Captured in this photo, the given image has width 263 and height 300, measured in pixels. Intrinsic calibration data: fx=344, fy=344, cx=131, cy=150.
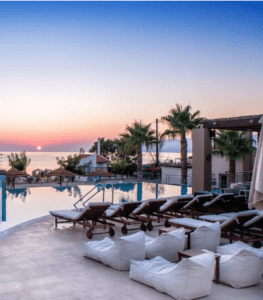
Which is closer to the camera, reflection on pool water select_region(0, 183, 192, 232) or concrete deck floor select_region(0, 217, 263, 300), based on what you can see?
concrete deck floor select_region(0, 217, 263, 300)

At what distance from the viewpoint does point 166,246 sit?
18.9 feet

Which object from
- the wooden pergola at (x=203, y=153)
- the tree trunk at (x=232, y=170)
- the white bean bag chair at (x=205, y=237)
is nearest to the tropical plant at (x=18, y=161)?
the tree trunk at (x=232, y=170)

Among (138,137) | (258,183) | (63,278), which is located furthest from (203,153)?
(138,137)

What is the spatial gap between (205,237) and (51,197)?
12338mm

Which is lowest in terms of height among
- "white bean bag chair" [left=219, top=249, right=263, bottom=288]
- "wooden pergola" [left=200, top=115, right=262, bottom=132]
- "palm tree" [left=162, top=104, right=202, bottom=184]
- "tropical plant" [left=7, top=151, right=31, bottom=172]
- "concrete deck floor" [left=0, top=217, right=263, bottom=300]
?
"concrete deck floor" [left=0, top=217, right=263, bottom=300]

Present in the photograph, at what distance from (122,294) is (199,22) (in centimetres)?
1206

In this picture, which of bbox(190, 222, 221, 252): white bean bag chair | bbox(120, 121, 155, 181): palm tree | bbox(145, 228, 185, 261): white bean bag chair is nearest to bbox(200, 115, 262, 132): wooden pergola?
bbox(190, 222, 221, 252): white bean bag chair

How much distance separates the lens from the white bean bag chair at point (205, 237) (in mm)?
6246

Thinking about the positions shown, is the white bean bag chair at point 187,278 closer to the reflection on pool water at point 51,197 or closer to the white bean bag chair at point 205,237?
the white bean bag chair at point 205,237

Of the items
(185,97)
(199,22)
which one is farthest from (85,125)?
(199,22)

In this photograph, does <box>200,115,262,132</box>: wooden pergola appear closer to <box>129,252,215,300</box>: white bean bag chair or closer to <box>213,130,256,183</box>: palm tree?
<box>213,130,256,183</box>: palm tree

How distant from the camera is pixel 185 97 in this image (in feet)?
74.5

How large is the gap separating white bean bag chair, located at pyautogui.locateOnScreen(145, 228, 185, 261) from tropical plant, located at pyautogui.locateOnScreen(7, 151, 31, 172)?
28765 mm

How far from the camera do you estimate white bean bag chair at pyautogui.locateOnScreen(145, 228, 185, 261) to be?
5742mm
